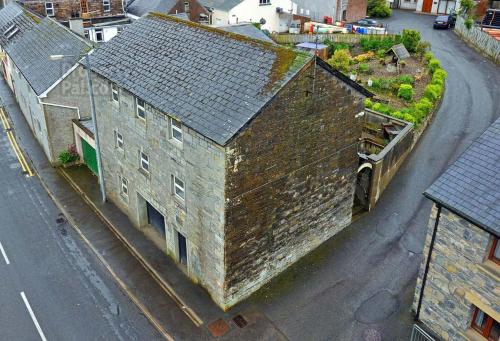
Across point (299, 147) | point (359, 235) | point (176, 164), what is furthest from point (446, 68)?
point (176, 164)

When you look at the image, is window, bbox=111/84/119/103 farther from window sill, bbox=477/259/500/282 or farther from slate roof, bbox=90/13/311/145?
window sill, bbox=477/259/500/282

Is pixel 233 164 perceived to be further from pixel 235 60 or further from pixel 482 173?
pixel 482 173

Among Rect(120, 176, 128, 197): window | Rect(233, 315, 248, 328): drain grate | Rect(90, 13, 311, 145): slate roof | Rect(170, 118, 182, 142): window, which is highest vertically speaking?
Rect(90, 13, 311, 145): slate roof

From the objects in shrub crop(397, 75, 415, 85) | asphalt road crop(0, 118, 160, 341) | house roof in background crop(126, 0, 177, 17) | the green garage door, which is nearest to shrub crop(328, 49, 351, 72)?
shrub crop(397, 75, 415, 85)

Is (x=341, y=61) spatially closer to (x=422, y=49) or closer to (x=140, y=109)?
(x=422, y=49)

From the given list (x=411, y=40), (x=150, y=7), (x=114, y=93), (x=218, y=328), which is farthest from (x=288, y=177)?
(x=150, y=7)

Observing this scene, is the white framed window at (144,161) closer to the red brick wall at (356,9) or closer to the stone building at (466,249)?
the stone building at (466,249)

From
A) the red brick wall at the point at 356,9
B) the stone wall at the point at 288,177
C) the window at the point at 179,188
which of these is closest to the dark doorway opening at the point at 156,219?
the window at the point at 179,188

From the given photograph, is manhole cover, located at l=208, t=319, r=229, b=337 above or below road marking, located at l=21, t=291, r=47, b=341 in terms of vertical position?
above
